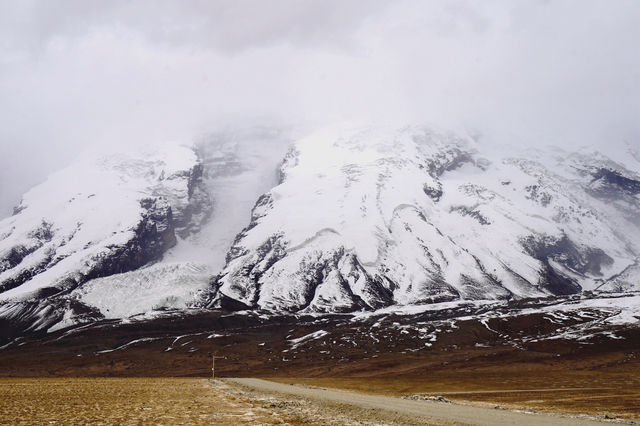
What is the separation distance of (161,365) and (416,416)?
172 metres

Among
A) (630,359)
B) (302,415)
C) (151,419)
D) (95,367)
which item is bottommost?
(630,359)

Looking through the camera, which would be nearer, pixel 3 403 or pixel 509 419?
Answer: pixel 3 403

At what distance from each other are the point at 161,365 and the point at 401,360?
9123cm

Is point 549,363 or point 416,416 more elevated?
point 416,416

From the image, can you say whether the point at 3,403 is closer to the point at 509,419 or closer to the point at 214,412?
the point at 214,412

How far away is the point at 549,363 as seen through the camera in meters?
141

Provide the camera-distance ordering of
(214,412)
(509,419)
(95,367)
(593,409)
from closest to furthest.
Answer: (214,412) → (509,419) → (593,409) → (95,367)

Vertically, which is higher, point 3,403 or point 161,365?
point 3,403

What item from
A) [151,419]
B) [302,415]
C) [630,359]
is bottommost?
[630,359]

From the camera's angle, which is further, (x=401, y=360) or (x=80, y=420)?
(x=401, y=360)

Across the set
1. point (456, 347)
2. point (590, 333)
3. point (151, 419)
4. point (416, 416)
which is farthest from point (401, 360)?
point (151, 419)

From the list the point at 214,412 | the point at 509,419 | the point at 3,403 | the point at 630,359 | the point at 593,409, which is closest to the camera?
the point at 214,412

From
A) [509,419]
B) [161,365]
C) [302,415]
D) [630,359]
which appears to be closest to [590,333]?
[630,359]

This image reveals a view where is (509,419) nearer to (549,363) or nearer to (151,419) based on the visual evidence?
(151,419)
